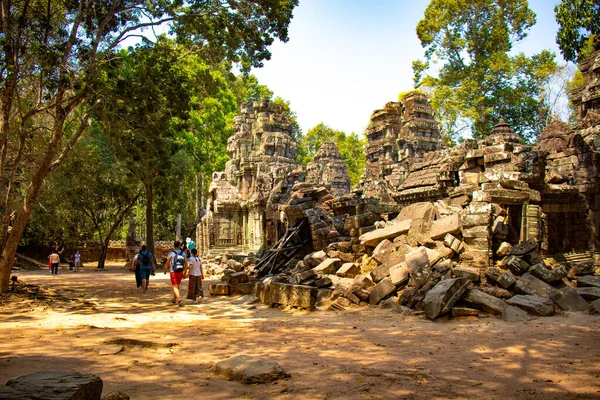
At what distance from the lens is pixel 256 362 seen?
4.35m

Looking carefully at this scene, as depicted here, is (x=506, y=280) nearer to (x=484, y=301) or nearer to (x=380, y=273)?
(x=484, y=301)

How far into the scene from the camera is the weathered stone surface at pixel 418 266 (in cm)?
821

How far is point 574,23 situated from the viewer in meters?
23.0

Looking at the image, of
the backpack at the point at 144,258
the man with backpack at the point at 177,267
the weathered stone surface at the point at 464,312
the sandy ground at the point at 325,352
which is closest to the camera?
the sandy ground at the point at 325,352

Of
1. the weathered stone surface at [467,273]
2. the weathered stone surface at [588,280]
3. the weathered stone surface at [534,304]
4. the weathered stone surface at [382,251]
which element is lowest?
the weathered stone surface at [534,304]

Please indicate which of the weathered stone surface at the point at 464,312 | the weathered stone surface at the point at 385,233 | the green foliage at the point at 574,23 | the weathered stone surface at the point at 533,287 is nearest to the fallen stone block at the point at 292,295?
the weathered stone surface at the point at 385,233

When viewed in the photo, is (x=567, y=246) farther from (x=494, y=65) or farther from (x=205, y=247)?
(x=494, y=65)

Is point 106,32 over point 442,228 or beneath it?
over

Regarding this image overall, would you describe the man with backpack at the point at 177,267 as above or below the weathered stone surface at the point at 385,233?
below

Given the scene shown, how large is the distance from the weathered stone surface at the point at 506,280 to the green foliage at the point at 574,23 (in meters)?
19.3

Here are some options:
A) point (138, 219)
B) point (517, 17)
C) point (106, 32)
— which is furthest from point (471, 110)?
point (138, 219)

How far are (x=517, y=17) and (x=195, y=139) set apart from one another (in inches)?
1018

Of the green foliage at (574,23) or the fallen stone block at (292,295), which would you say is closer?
the fallen stone block at (292,295)

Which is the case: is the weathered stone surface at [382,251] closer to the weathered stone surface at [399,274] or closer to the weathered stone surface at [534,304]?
the weathered stone surface at [399,274]
